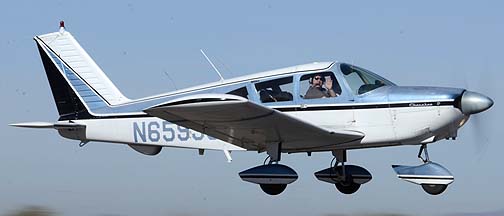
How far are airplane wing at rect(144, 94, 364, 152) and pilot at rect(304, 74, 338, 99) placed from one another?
0.56m

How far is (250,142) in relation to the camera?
1429 cm

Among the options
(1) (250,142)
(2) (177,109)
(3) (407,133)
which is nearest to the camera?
(2) (177,109)

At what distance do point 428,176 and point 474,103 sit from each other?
1.18 m

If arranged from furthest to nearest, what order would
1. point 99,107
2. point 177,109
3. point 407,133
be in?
point 99,107, point 407,133, point 177,109

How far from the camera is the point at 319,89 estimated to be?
44.9 feet

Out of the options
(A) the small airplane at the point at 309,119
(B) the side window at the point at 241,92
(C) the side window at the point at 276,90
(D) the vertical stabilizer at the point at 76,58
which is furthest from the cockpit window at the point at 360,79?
(D) the vertical stabilizer at the point at 76,58

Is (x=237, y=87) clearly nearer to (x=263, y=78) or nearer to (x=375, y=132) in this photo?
(x=263, y=78)

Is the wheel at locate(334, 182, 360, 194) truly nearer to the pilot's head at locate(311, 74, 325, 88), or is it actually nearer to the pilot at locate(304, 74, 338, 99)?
the pilot at locate(304, 74, 338, 99)

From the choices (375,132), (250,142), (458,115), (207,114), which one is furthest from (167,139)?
(458,115)

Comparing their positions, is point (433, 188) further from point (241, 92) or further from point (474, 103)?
point (241, 92)

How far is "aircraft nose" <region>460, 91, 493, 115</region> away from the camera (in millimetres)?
12836

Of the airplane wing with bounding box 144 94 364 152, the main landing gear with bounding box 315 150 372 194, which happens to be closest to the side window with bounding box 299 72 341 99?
the airplane wing with bounding box 144 94 364 152

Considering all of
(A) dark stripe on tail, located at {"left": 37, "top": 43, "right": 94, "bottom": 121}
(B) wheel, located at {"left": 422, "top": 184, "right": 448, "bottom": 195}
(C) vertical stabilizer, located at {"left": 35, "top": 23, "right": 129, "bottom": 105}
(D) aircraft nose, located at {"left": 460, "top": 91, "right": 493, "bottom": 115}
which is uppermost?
(C) vertical stabilizer, located at {"left": 35, "top": 23, "right": 129, "bottom": 105}

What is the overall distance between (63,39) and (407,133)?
6525 millimetres
